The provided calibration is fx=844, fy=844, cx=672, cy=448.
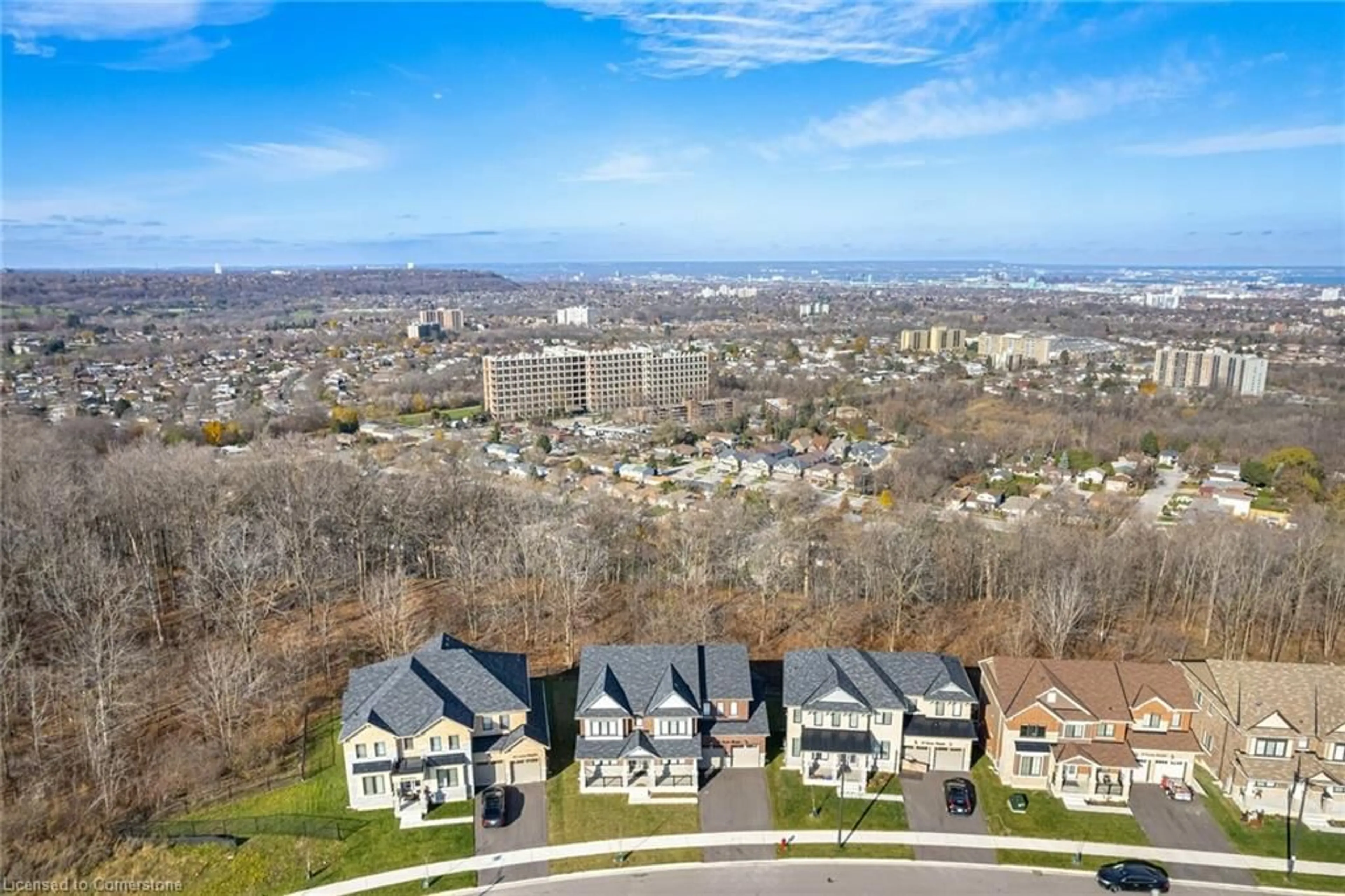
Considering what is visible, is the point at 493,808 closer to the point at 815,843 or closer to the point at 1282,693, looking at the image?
the point at 815,843

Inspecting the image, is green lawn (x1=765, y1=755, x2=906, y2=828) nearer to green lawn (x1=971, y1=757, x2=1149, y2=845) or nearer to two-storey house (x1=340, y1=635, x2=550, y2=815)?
green lawn (x1=971, y1=757, x2=1149, y2=845)

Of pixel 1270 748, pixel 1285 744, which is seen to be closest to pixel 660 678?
pixel 1270 748

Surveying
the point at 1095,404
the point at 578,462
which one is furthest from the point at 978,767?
the point at 1095,404

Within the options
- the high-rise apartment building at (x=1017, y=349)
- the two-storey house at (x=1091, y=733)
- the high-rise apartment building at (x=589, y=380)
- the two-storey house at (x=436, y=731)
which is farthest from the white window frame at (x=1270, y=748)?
the high-rise apartment building at (x=1017, y=349)

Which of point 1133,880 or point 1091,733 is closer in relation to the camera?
point 1133,880

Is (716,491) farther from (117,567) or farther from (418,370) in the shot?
(418,370)

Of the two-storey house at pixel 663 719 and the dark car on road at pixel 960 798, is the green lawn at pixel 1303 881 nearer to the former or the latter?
the dark car on road at pixel 960 798
